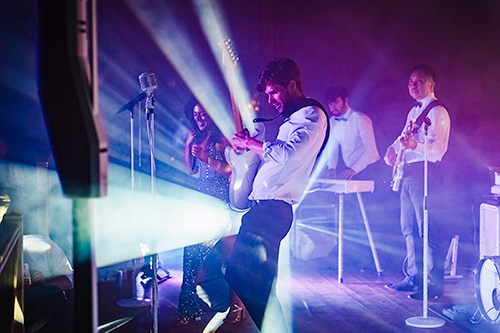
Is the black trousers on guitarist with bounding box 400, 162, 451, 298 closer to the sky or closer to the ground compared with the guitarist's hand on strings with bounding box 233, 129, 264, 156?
closer to the ground

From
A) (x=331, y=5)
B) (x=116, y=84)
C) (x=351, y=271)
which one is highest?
(x=331, y=5)

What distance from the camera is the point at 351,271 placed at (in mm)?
4934

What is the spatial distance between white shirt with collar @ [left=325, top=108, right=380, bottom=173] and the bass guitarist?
0.83 meters

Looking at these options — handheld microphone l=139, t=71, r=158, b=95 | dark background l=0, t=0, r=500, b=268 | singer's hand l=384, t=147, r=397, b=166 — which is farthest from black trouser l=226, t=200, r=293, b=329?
dark background l=0, t=0, r=500, b=268

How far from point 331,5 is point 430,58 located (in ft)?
4.62

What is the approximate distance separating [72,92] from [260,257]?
5.54 ft

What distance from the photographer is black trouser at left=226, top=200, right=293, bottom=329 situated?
7.25ft

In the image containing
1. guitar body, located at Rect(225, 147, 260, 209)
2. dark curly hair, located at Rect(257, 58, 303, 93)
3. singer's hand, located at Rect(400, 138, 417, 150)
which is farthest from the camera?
singer's hand, located at Rect(400, 138, 417, 150)

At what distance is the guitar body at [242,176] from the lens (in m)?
2.84

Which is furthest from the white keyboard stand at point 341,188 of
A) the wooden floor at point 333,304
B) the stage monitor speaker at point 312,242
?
the stage monitor speaker at point 312,242

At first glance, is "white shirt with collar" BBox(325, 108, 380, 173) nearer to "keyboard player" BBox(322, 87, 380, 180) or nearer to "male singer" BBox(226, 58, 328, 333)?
"keyboard player" BBox(322, 87, 380, 180)

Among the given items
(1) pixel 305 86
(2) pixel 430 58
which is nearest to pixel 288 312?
(1) pixel 305 86

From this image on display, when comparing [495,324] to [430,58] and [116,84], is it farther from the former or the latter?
[116,84]

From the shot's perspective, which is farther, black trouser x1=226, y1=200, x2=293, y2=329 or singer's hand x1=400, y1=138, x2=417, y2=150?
singer's hand x1=400, y1=138, x2=417, y2=150
